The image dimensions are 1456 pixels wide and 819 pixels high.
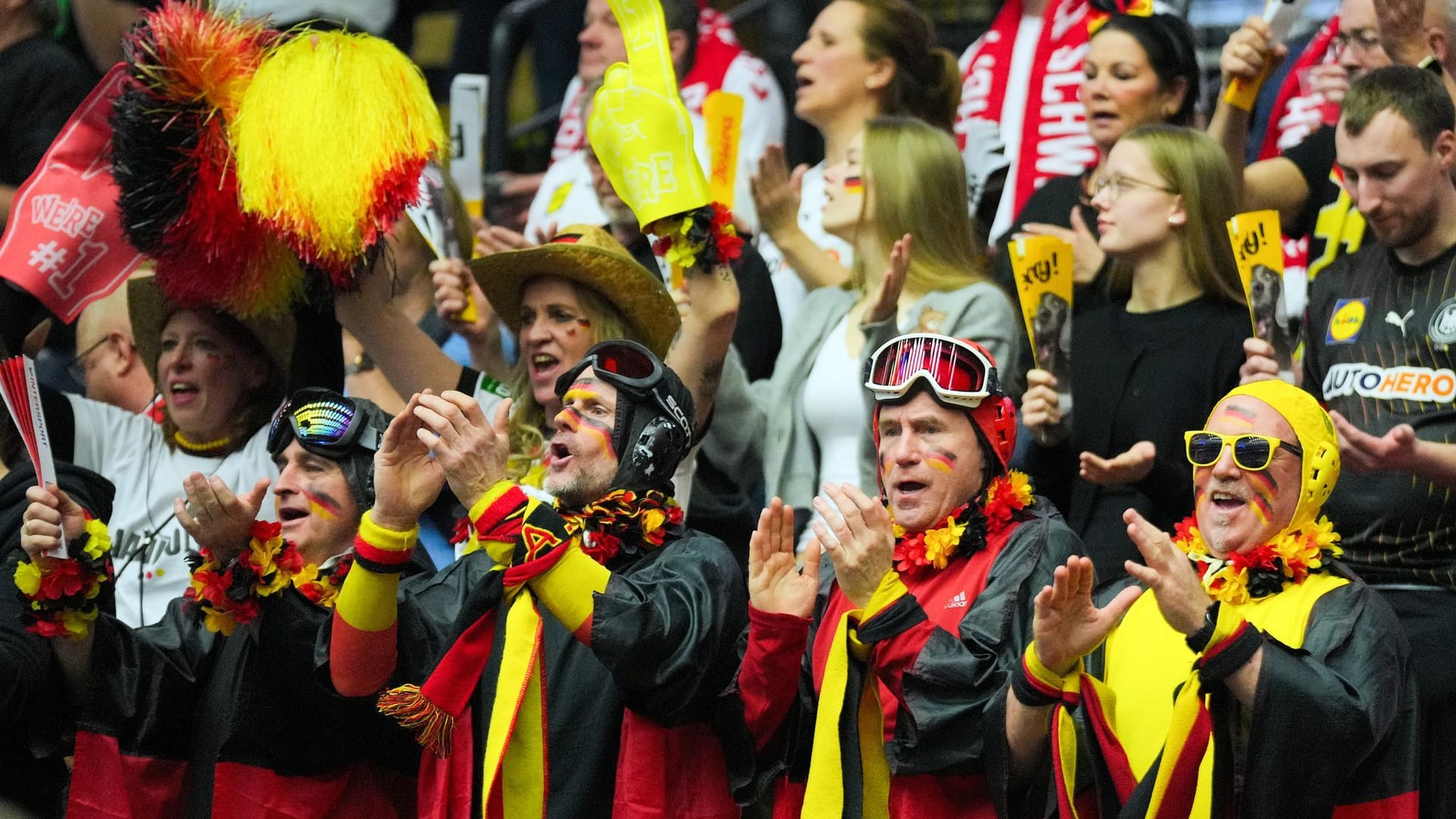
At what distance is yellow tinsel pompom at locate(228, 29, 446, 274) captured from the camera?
5.62 metres

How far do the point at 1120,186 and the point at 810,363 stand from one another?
1.22 meters

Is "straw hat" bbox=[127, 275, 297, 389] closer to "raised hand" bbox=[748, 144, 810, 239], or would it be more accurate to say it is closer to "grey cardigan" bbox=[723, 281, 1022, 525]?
"grey cardigan" bbox=[723, 281, 1022, 525]

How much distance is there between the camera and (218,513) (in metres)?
4.94

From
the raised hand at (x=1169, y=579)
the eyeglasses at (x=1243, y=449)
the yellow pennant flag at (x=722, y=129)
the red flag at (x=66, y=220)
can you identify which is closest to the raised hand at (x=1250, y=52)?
the yellow pennant flag at (x=722, y=129)

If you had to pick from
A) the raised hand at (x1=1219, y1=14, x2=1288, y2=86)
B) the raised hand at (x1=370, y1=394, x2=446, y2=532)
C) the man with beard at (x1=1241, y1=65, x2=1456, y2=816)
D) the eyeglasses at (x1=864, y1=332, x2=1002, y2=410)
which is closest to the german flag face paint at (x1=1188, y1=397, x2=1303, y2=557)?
the man with beard at (x1=1241, y1=65, x2=1456, y2=816)

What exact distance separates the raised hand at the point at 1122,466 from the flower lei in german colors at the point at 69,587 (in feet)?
8.82

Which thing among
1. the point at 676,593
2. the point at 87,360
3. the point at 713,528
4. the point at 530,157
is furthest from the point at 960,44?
the point at 676,593

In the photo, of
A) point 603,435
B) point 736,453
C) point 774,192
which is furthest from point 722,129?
point 603,435

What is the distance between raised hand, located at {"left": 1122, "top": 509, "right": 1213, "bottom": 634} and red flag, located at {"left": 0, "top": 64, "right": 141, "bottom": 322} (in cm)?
351

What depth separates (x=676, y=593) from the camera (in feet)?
15.4

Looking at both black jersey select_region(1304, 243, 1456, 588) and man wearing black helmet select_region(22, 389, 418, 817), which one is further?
black jersey select_region(1304, 243, 1456, 588)

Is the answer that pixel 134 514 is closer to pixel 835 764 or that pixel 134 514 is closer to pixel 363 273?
pixel 363 273

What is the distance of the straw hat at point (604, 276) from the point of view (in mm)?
5957

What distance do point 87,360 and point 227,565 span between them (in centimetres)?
274
